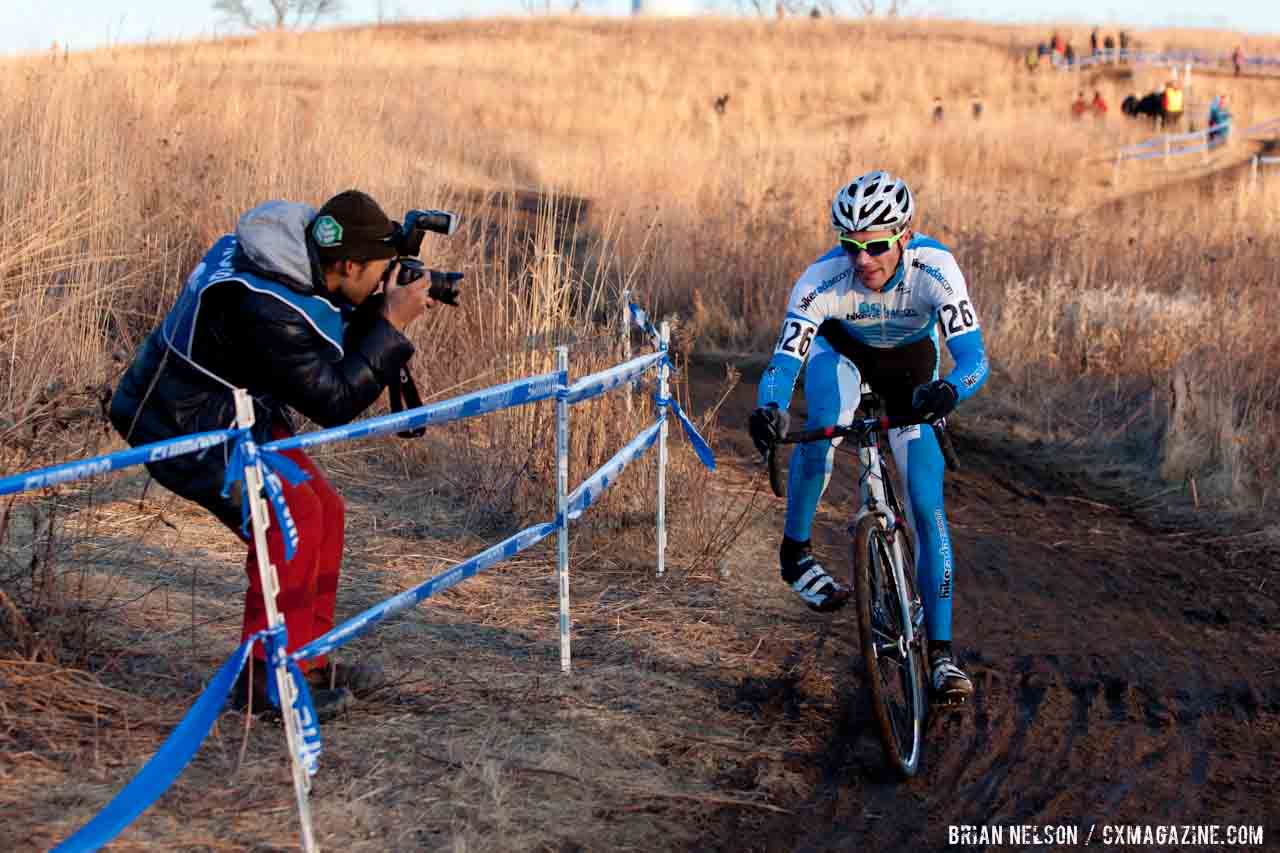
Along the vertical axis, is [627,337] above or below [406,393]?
below

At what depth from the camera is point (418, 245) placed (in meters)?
4.39

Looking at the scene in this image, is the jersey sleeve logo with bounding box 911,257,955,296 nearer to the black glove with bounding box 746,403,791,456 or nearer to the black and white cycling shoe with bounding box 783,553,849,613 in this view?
the black glove with bounding box 746,403,791,456

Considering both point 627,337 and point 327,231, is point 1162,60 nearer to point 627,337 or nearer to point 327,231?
point 627,337

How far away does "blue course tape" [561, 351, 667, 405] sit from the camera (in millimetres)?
4988

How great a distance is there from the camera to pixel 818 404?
526 cm

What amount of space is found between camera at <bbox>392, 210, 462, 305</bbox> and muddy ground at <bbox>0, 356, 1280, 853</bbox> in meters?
1.38

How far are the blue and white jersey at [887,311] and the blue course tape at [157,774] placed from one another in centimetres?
246

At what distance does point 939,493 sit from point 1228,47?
6122cm

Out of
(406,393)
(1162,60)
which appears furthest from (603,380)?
(1162,60)

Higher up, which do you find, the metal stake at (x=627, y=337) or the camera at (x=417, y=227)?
the camera at (x=417, y=227)

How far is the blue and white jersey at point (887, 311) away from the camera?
5.14 meters

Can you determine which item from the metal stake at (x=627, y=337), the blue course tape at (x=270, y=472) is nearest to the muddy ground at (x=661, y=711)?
the metal stake at (x=627, y=337)

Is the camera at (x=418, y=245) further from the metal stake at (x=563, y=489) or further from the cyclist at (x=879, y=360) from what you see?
the cyclist at (x=879, y=360)

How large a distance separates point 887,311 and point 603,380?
117 cm
